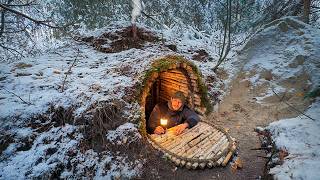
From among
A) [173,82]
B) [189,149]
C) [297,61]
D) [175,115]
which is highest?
[297,61]

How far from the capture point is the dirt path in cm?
409

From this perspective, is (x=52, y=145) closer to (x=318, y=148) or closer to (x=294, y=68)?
(x=318, y=148)

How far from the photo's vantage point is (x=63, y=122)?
3869 millimetres

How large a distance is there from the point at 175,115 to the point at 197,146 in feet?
3.80

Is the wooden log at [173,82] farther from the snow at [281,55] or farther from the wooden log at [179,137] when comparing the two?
the snow at [281,55]

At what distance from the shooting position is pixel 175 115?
552 cm

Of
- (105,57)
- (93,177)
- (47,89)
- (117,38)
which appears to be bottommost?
(93,177)

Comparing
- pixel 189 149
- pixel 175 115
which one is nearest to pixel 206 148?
pixel 189 149

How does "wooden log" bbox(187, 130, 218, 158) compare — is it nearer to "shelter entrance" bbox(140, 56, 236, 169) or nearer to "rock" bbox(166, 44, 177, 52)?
"shelter entrance" bbox(140, 56, 236, 169)

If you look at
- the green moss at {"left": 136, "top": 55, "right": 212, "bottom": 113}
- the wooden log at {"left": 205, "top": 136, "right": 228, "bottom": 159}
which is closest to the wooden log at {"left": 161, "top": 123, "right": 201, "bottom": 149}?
the wooden log at {"left": 205, "top": 136, "right": 228, "bottom": 159}

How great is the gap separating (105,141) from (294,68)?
5238mm

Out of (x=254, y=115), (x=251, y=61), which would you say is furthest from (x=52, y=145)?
(x=251, y=61)

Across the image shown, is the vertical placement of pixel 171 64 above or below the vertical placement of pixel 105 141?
above

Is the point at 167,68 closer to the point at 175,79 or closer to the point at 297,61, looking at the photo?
the point at 175,79
